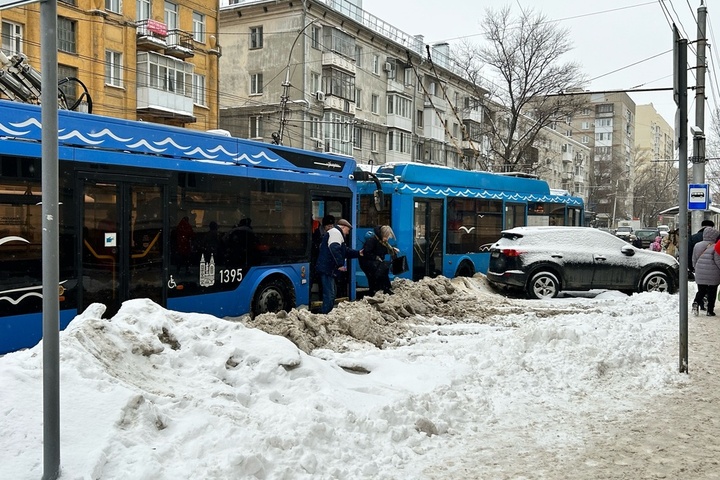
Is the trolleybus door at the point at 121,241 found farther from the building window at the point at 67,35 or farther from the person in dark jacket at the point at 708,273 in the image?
the building window at the point at 67,35

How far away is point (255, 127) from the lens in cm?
4247

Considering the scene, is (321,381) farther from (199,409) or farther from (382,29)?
(382,29)

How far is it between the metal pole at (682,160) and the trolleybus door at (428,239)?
29.5 ft

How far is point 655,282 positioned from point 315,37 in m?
32.3

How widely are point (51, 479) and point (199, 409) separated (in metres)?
1.19

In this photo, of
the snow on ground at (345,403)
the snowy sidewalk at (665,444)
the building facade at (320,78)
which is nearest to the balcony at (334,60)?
the building facade at (320,78)

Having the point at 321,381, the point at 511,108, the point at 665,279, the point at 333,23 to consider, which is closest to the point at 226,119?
the point at 333,23

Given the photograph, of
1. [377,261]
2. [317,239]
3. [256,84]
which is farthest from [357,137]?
[317,239]

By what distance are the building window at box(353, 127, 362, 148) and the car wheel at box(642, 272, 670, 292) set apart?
3263 cm

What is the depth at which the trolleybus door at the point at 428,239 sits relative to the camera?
15977 mm

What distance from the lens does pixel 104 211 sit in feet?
25.5

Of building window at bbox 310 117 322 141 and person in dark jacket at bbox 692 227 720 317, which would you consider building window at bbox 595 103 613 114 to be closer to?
building window at bbox 310 117 322 141

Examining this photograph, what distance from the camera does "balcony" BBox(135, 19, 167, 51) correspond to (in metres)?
31.4

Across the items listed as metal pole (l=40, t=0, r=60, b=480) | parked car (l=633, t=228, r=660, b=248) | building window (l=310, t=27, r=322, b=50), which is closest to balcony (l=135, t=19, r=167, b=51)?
building window (l=310, t=27, r=322, b=50)
